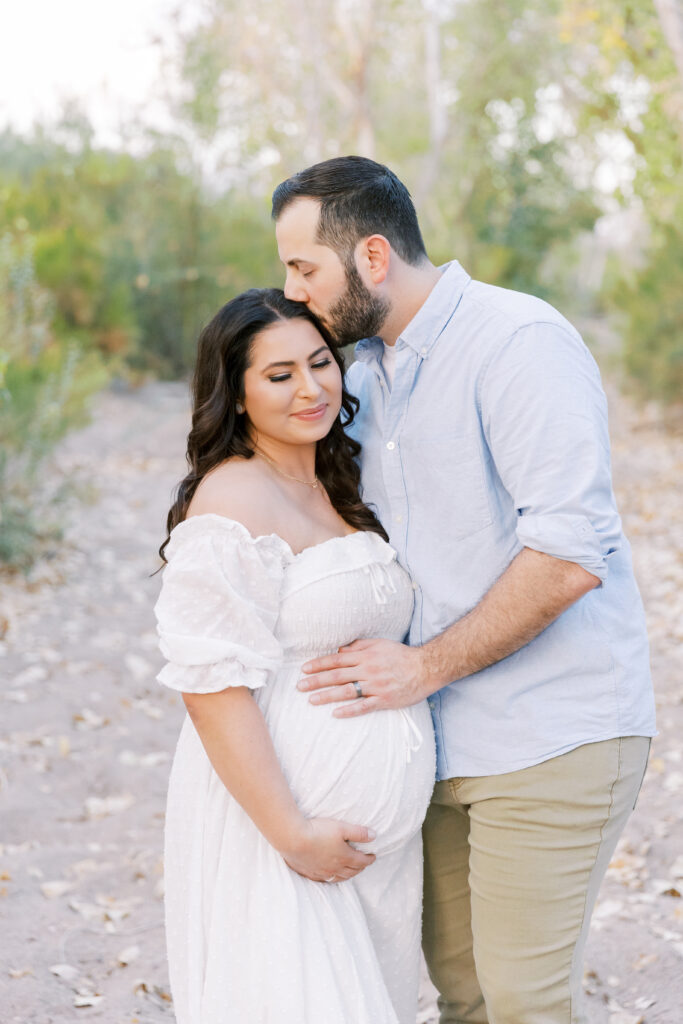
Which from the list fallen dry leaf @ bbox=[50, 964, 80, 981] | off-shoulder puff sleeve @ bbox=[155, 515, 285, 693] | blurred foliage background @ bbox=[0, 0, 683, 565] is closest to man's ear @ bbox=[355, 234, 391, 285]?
off-shoulder puff sleeve @ bbox=[155, 515, 285, 693]

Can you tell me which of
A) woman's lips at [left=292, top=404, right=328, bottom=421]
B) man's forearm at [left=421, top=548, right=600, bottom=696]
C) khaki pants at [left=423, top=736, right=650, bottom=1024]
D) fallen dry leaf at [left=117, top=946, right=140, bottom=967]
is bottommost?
fallen dry leaf at [left=117, top=946, right=140, bottom=967]

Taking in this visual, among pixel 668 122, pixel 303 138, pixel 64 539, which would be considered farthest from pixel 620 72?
pixel 64 539

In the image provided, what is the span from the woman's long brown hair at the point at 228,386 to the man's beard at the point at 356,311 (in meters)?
0.09

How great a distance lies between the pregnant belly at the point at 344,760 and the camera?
2.26 meters

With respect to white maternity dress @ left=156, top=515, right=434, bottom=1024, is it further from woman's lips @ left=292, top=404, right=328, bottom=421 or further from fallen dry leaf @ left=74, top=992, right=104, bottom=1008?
fallen dry leaf @ left=74, top=992, right=104, bottom=1008

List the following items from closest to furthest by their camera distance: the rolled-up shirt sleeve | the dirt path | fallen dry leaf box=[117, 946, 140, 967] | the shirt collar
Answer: the rolled-up shirt sleeve → the shirt collar → the dirt path → fallen dry leaf box=[117, 946, 140, 967]

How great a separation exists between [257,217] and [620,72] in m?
5.31

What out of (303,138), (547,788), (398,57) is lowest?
(547,788)

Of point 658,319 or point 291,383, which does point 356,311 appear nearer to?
point 291,383

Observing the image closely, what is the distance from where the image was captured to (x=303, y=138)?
14.8 m

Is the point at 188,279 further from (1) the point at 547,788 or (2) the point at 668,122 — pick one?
(1) the point at 547,788

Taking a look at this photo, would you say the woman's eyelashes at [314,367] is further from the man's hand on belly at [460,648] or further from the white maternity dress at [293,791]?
the man's hand on belly at [460,648]

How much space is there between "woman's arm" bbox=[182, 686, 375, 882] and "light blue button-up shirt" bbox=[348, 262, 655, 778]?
36 centimetres

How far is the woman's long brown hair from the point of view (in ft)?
8.09
